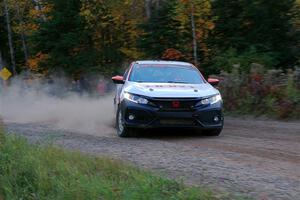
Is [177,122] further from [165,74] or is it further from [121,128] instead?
[165,74]

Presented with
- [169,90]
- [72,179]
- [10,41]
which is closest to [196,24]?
[169,90]

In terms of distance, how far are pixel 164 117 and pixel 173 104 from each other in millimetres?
304

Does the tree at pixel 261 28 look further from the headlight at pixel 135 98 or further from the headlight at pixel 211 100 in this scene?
the headlight at pixel 135 98

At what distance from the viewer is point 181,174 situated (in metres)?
8.08

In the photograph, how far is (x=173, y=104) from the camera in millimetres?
11859

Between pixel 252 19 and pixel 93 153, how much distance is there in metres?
19.3

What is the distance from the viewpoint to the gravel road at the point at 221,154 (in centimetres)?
748

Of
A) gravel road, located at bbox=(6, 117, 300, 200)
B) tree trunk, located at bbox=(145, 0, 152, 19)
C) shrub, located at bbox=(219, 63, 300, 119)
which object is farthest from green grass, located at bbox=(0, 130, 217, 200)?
tree trunk, located at bbox=(145, 0, 152, 19)

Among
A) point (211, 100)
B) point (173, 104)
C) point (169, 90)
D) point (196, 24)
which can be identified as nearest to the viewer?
point (173, 104)

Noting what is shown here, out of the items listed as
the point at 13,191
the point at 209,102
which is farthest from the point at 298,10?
the point at 13,191

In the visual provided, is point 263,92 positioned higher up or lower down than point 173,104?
lower down

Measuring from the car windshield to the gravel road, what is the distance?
1.11m

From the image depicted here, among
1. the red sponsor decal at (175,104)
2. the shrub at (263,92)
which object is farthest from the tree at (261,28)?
the red sponsor decal at (175,104)

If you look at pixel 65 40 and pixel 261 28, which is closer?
pixel 261 28
